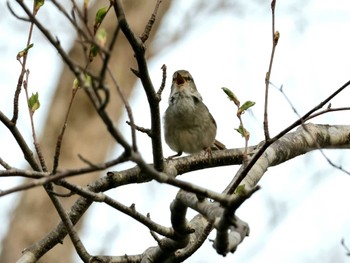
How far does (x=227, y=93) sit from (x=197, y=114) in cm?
152

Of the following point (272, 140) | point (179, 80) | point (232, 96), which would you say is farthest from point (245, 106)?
point (179, 80)

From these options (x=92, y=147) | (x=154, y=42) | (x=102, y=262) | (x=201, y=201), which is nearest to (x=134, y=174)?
(x=102, y=262)

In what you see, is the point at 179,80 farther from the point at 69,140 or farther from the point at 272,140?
the point at 69,140

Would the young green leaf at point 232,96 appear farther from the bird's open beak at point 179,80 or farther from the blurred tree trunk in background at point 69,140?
the blurred tree trunk in background at point 69,140

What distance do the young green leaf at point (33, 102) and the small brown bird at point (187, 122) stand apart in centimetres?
159

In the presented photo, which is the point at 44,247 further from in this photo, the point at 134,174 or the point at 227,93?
the point at 227,93

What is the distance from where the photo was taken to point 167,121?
451cm

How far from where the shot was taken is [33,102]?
285 cm

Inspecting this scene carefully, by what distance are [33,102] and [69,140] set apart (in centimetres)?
528

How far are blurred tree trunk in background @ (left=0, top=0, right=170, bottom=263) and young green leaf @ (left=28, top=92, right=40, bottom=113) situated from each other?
454 centimetres

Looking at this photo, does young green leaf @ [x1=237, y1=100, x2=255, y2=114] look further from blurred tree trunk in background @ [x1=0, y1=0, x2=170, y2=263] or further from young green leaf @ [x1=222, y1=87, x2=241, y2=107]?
blurred tree trunk in background @ [x1=0, y1=0, x2=170, y2=263]

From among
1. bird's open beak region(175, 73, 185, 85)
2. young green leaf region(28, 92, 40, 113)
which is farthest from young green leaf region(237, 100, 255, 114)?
bird's open beak region(175, 73, 185, 85)

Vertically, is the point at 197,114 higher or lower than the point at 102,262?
higher

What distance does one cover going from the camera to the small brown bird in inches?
173
